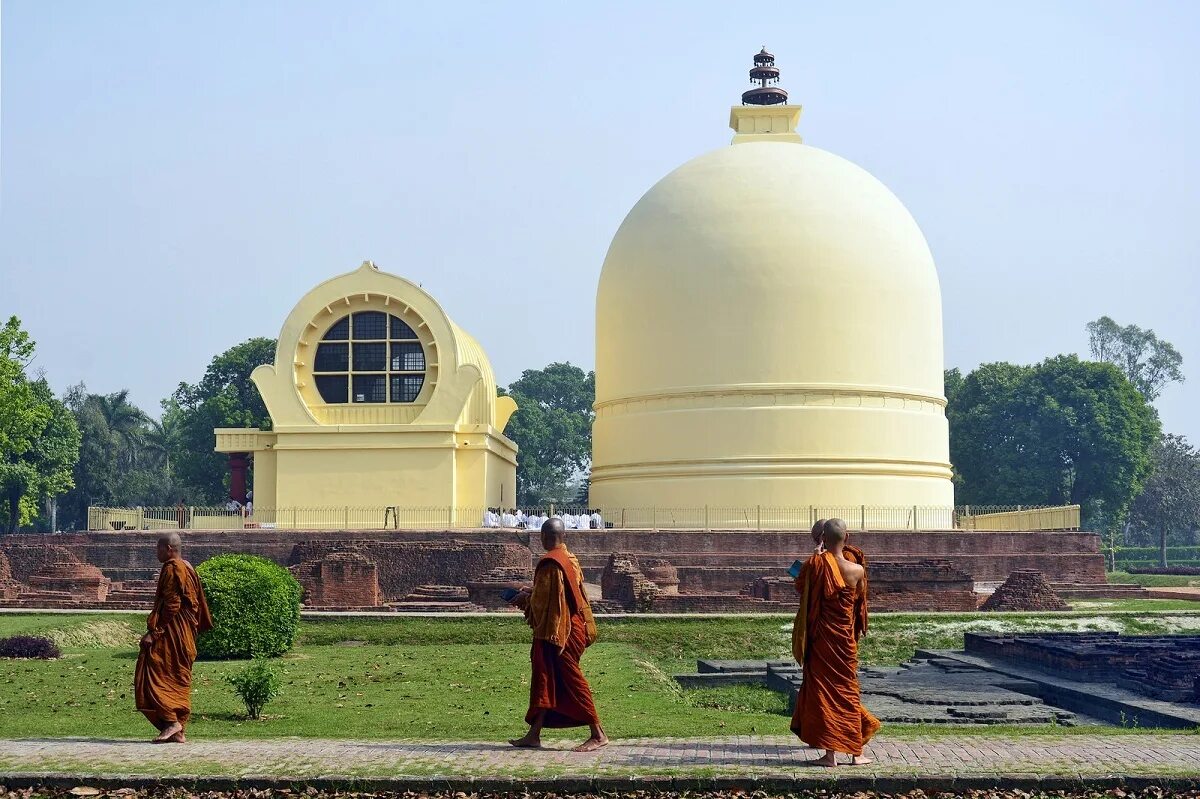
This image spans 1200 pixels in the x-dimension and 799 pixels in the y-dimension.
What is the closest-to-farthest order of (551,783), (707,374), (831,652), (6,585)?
(551,783) → (831,652) → (6,585) → (707,374)

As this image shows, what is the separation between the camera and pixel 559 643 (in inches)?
355

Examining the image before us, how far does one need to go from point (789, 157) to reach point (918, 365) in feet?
18.1

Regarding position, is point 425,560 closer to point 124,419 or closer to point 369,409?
point 369,409

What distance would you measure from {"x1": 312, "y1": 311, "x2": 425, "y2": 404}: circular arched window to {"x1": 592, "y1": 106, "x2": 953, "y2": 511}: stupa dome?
502 cm

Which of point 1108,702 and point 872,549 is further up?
point 872,549

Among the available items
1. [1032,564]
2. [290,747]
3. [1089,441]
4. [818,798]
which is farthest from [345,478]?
[1089,441]

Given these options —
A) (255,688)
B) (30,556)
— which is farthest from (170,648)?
(30,556)

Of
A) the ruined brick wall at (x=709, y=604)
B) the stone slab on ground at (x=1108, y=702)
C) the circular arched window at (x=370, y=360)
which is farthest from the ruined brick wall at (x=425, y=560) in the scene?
the stone slab on ground at (x=1108, y=702)

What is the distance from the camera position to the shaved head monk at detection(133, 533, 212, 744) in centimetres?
934

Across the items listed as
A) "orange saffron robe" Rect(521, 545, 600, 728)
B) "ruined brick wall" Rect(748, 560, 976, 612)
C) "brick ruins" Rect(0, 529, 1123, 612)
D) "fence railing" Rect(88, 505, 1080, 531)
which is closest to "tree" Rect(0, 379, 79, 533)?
"fence railing" Rect(88, 505, 1080, 531)

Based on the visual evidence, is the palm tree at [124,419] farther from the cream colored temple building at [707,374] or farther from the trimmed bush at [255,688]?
the trimmed bush at [255,688]

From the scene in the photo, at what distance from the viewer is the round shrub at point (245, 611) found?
15609 mm

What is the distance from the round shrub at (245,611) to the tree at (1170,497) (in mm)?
45065

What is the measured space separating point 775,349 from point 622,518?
192 inches
